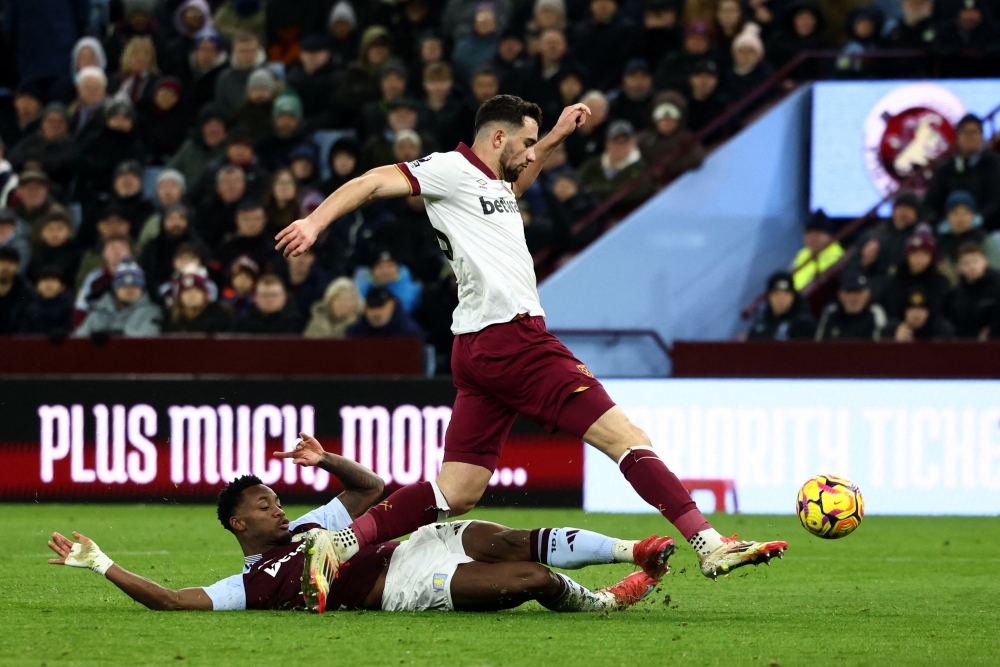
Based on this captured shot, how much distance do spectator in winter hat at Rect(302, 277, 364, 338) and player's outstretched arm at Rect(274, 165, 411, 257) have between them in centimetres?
702

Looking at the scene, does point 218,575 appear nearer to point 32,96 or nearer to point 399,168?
point 399,168

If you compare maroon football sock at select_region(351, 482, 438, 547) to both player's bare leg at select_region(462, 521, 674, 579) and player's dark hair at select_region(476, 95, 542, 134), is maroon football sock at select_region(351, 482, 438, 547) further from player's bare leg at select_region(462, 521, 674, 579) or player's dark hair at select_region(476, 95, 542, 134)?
player's dark hair at select_region(476, 95, 542, 134)

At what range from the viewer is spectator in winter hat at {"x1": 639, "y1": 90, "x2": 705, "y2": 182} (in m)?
15.7

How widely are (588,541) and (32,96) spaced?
13.1 metres

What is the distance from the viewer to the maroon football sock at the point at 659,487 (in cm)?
660

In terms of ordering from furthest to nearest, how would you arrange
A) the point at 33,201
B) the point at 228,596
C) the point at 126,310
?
1. the point at 33,201
2. the point at 126,310
3. the point at 228,596

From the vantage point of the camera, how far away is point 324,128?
17312mm

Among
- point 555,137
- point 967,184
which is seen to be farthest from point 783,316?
point 555,137

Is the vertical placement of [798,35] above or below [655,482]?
above

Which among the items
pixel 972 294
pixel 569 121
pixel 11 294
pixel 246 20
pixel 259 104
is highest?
pixel 246 20

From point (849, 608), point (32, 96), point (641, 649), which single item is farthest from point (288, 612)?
point (32, 96)

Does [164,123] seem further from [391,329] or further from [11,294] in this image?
[391,329]

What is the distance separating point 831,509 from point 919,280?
6453 millimetres

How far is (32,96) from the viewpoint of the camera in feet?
59.6
